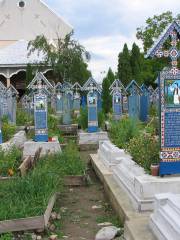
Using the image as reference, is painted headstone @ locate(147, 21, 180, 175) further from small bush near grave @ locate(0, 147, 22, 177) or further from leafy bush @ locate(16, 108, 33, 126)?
leafy bush @ locate(16, 108, 33, 126)

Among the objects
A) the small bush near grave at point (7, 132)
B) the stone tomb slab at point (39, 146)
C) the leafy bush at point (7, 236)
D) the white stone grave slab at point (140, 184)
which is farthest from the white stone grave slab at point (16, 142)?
the leafy bush at point (7, 236)

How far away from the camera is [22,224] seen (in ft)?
19.1

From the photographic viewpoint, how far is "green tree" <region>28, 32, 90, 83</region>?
30.2 metres

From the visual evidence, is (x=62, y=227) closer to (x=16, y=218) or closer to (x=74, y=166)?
(x=16, y=218)

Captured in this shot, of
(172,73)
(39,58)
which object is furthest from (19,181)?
(39,58)

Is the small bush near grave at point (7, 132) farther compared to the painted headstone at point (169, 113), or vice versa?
the small bush near grave at point (7, 132)

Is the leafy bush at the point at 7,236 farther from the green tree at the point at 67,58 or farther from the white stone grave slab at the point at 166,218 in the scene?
the green tree at the point at 67,58

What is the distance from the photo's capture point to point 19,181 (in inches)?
271

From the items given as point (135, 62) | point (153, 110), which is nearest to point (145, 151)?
point (153, 110)

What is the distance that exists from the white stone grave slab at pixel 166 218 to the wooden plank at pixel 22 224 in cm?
152

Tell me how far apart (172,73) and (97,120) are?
933cm

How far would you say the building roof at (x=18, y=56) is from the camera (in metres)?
34.9

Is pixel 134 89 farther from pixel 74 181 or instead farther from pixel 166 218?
pixel 166 218

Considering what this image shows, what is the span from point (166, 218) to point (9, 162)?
552 centimetres
